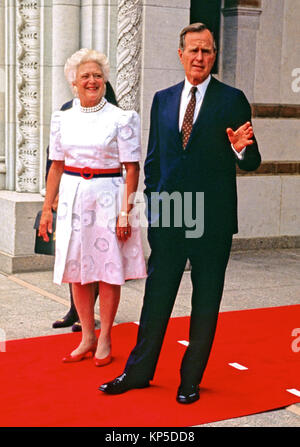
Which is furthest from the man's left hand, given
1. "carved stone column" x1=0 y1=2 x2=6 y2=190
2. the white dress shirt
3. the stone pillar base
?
"carved stone column" x1=0 y1=2 x2=6 y2=190

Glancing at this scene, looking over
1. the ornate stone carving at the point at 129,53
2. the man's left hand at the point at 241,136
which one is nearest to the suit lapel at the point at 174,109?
the man's left hand at the point at 241,136

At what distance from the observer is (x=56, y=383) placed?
4785mm

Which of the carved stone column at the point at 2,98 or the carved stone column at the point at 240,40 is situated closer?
the carved stone column at the point at 2,98

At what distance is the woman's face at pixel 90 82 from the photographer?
5020 mm

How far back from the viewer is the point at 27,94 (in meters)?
8.52

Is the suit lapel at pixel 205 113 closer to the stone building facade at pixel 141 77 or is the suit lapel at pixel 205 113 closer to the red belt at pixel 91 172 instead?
the red belt at pixel 91 172

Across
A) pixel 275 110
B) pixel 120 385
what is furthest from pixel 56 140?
pixel 275 110

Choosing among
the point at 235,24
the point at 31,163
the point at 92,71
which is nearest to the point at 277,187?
the point at 235,24

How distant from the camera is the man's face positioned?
435 cm

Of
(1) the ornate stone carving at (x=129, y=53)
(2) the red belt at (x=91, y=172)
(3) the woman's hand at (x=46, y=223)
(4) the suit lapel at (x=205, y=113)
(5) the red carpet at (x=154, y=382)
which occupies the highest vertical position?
(1) the ornate stone carving at (x=129, y=53)

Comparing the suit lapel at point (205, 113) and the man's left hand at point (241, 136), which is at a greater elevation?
the suit lapel at point (205, 113)

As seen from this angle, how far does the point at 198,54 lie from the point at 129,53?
145 inches

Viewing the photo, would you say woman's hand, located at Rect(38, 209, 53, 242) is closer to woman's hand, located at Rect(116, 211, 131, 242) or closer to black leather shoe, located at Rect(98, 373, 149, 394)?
woman's hand, located at Rect(116, 211, 131, 242)

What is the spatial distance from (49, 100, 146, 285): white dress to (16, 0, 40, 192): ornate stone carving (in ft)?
11.0
